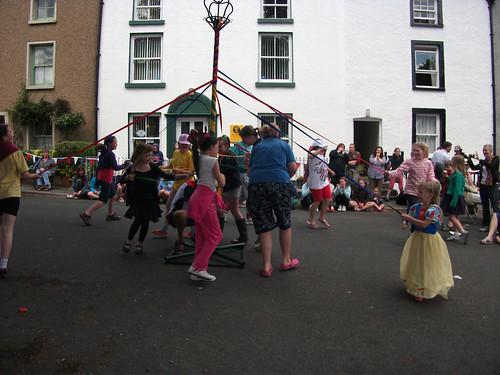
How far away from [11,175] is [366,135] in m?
15.4

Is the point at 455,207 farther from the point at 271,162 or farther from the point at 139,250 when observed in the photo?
the point at 139,250

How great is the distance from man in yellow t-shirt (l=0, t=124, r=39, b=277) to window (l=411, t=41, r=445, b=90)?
15.8m

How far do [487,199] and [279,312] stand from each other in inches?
275

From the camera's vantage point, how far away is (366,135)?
59.2 feet

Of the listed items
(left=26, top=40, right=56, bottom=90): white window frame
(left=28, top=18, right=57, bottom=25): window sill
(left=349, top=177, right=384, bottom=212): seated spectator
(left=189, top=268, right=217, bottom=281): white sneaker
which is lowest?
(left=189, top=268, right=217, bottom=281): white sneaker

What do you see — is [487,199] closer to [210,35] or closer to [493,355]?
[493,355]

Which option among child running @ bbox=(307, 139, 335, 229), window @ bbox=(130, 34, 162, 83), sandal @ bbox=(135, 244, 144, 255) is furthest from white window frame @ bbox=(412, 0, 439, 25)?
sandal @ bbox=(135, 244, 144, 255)

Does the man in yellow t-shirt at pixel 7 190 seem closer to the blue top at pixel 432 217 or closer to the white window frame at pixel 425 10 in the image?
the blue top at pixel 432 217

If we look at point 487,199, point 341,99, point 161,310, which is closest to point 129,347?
point 161,310

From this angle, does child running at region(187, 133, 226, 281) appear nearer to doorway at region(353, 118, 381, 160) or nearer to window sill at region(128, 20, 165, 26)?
doorway at region(353, 118, 381, 160)

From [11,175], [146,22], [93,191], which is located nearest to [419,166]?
[11,175]

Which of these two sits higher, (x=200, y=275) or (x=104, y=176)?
(x=104, y=176)

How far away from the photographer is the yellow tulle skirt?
4.40 metres

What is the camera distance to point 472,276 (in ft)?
17.8
